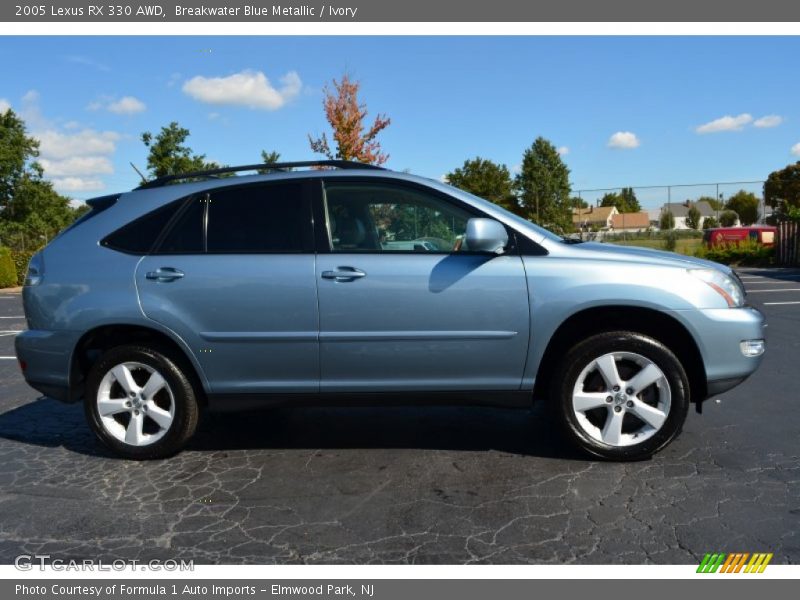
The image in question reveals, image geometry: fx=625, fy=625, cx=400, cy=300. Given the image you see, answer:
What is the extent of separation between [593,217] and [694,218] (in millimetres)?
21198

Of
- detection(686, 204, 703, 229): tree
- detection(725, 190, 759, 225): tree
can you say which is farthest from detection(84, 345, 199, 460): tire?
detection(725, 190, 759, 225): tree

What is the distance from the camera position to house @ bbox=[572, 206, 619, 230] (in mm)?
32844

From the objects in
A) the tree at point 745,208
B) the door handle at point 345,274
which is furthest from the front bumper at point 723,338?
the tree at point 745,208

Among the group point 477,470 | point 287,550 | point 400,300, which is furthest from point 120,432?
point 477,470

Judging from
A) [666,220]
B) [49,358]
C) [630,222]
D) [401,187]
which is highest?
[666,220]

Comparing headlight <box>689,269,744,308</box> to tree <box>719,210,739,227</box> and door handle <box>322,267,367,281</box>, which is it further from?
tree <box>719,210,739,227</box>

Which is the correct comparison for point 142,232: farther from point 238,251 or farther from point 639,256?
point 639,256

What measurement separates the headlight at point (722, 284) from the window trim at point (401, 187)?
0.93 m

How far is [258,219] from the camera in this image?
3826 mm

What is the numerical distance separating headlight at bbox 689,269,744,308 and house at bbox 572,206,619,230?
95.6 feet

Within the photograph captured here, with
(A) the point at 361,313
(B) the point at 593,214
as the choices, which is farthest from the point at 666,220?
(A) the point at 361,313

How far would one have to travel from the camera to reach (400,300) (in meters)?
3.58

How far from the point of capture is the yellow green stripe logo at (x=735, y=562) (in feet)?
8.46
